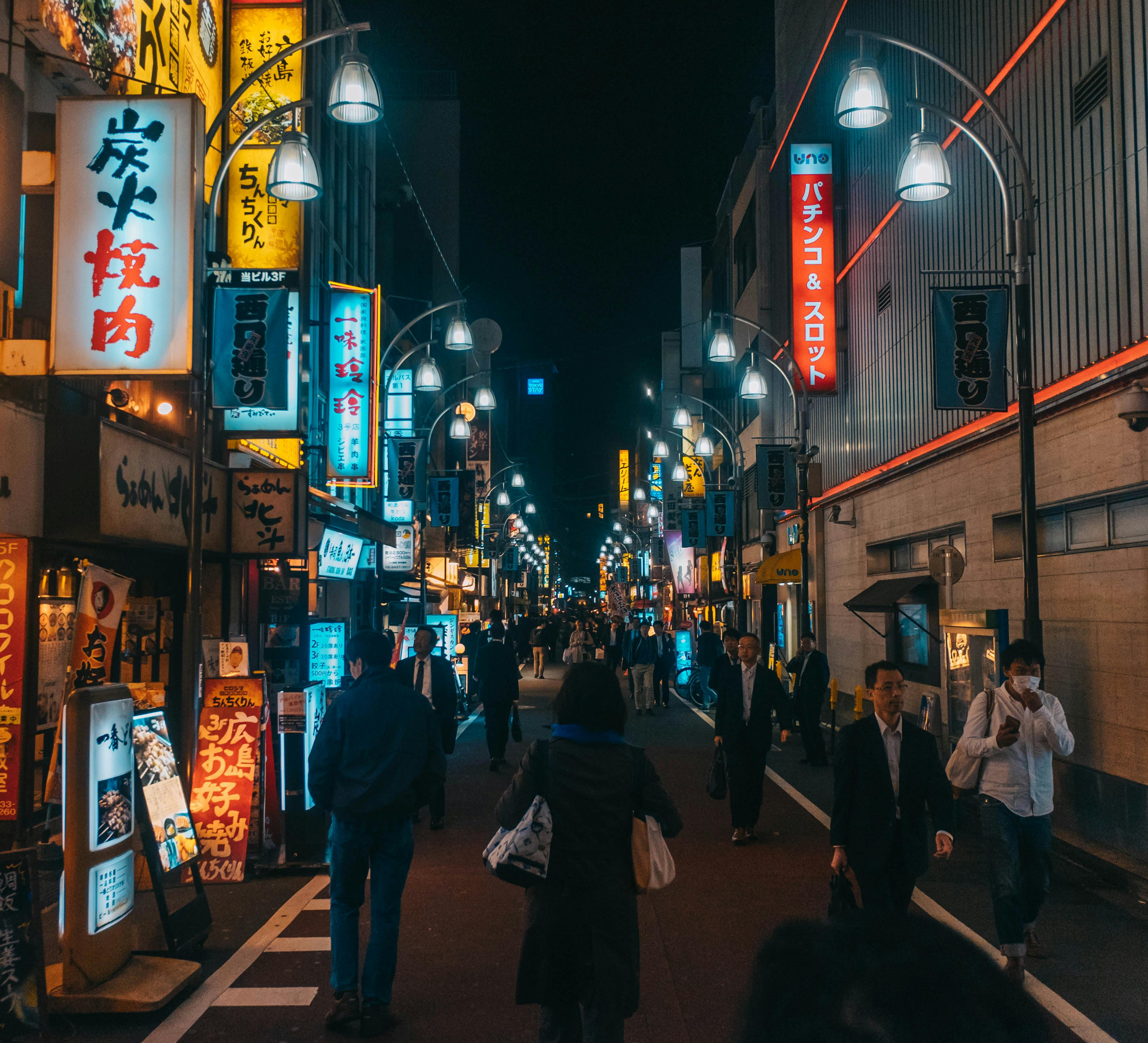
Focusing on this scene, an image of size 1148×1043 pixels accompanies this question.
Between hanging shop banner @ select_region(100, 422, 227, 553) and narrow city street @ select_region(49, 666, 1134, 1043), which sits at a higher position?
hanging shop banner @ select_region(100, 422, 227, 553)

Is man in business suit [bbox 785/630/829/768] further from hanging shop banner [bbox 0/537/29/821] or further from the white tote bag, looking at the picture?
the white tote bag

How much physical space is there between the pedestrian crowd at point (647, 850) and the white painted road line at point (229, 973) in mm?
795

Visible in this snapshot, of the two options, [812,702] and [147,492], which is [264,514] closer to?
[147,492]

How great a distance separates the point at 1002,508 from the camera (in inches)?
546

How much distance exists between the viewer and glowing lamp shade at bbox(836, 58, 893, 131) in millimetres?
10438

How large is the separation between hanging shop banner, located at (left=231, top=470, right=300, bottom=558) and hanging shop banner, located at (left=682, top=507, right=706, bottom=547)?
21.9m

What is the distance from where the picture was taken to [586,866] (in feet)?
13.9

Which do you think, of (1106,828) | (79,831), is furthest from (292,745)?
(1106,828)

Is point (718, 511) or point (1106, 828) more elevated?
point (718, 511)

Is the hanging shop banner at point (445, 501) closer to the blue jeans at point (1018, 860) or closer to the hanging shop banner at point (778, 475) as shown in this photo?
the hanging shop banner at point (778, 475)

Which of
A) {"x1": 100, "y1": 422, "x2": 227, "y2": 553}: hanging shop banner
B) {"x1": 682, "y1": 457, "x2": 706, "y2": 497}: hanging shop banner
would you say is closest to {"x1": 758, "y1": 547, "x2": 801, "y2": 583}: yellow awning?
{"x1": 100, "y1": 422, "x2": 227, "y2": 553}: hanging shop banner

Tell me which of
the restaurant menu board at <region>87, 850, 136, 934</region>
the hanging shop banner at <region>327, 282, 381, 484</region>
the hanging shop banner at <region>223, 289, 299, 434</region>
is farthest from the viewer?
the hanging shop banner at <region>327, 282, 381, 484</region>

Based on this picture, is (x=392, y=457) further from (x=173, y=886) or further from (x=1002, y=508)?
(x=173, y=886)

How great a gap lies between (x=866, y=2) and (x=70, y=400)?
1714 centimetres
